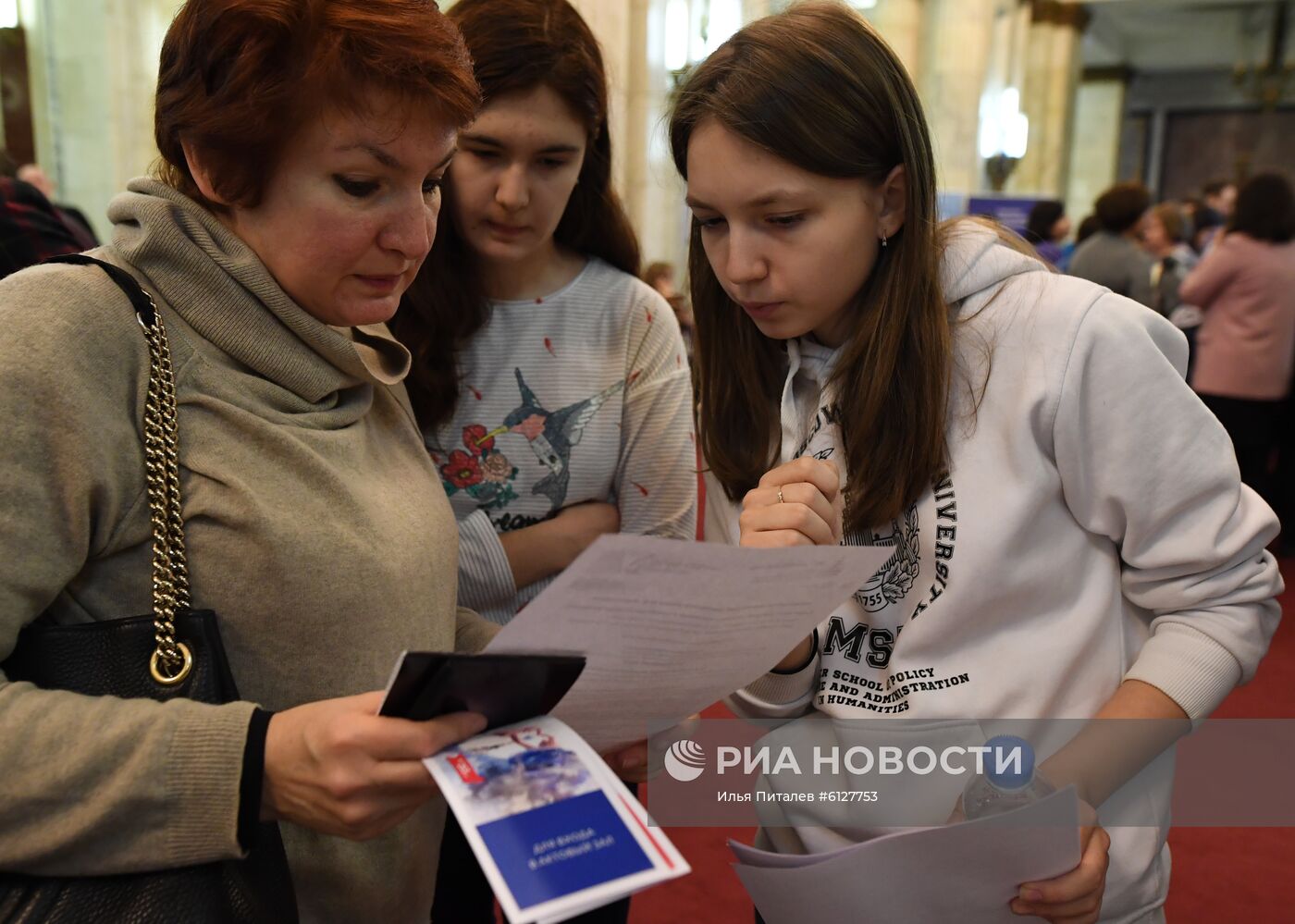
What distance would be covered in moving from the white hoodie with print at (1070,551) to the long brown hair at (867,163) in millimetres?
48

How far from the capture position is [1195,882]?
283 centimetres

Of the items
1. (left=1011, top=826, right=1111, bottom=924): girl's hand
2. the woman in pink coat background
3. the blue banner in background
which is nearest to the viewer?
(left=1011, top=826, right=1111, bottom=924): girl's hand

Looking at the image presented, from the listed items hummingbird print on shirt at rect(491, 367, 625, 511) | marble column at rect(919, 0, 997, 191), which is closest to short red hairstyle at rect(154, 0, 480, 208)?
hummingbird print on shirt at rect(491, 367, 625, 511)

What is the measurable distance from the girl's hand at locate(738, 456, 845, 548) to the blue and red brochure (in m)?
0.34

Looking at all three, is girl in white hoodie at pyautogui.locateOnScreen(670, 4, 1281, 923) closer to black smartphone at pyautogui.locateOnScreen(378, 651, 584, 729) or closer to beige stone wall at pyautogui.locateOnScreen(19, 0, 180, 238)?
black smartphone at pyautogui.locateOnScreen(378, 651, 584, 729)

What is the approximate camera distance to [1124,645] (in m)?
1.32

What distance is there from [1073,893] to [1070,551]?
0.38m

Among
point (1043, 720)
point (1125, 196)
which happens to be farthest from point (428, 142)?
point (1125, 196)

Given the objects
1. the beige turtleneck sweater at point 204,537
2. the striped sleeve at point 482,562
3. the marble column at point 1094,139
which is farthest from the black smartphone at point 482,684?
the marble column at point 1094,139

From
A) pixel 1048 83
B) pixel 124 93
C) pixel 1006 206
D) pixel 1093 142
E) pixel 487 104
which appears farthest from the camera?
pixel 1093 142

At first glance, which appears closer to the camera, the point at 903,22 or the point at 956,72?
the point at 903,22

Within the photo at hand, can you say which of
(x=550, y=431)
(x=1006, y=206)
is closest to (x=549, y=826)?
(x=550, y=431)

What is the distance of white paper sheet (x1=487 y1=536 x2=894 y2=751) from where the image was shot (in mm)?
851
